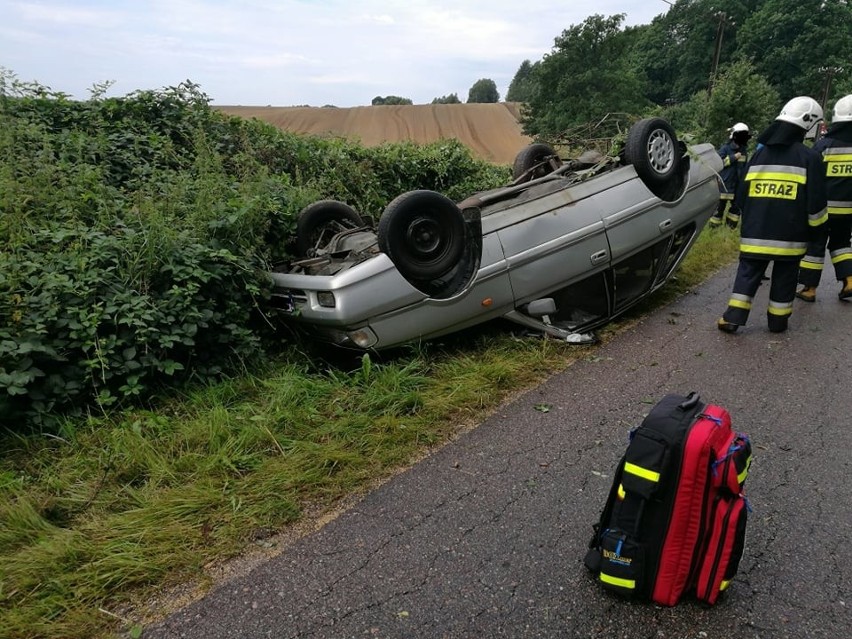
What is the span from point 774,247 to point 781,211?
284 millimetres

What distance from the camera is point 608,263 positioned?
168 inches

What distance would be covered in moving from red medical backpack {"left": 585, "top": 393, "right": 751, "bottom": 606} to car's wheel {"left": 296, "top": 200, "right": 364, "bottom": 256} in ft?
10.6

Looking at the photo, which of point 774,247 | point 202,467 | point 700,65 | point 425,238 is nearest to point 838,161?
point 774,247

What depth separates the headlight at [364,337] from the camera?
3528 mm

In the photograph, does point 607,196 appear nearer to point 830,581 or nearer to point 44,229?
point 830,581

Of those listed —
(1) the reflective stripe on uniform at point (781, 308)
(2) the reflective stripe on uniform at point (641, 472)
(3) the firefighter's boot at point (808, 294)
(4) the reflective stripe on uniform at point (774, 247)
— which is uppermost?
(4) the reflective stripe on uniform at point (774, 247)

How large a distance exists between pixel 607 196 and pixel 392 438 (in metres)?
2.62

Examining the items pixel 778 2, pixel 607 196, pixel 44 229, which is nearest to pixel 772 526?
pixel 607 196

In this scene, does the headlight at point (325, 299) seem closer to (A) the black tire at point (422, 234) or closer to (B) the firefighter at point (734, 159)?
(A) the black tire at point (422, 234)

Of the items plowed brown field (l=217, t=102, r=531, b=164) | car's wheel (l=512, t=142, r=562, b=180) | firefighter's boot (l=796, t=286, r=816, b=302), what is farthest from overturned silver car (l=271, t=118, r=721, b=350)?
plowed brown field (l=217, t=102, r=531, b=164)

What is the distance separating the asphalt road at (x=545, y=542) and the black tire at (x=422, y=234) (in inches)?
41.5

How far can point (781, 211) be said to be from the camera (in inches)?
165

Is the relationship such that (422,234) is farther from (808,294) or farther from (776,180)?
(808,294)

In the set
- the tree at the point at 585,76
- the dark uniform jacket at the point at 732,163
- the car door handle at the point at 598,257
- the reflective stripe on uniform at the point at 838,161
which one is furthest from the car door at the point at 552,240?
the tree at the point at 585,76
